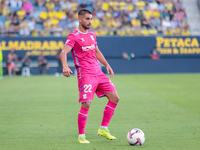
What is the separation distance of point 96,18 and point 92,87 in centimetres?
2160

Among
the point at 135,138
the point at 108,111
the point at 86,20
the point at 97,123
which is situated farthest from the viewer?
the point at 97,123

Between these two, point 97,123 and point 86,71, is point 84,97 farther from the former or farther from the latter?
point 97,123

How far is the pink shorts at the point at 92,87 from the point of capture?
5.34m

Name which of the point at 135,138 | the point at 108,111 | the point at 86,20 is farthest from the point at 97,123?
the point at 86,20

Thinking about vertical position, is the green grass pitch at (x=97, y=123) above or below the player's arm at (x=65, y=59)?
below

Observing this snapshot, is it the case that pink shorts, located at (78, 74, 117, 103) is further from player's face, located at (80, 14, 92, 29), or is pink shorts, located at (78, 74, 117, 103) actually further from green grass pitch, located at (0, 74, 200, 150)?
player's face, located at (80, 14, 92, 29)

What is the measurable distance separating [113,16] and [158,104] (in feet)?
58.9

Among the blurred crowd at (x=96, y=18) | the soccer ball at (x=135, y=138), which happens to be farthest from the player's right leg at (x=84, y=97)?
the blurred crowd at (x=96, y=18)

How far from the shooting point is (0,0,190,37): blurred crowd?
25.6 metres

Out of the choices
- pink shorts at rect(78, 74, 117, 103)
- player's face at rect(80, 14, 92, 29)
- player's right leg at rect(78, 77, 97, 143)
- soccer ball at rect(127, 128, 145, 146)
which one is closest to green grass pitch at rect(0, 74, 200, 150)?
soccer ball at rect(127, 128, 145, 146)

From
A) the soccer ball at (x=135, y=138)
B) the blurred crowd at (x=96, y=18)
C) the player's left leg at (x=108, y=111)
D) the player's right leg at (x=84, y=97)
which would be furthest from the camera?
the blurred crowd at (x=96, y=18)

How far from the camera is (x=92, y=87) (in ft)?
Answer: 17.7

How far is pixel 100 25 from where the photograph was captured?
26266mm

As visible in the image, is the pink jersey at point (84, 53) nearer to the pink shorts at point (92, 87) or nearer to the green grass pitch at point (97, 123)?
the pink shorts at point (92, 87)
